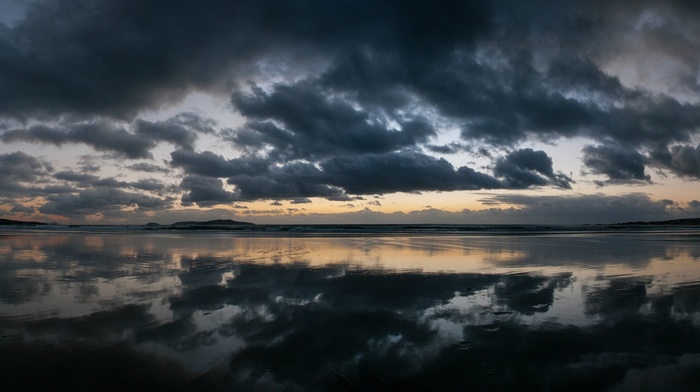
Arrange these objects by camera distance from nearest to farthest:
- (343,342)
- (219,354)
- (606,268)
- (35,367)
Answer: (35,367)
(219,354)
(343,342)
(606,268)

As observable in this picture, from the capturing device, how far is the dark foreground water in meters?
5.06

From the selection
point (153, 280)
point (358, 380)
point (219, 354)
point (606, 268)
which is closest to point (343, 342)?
point (358, 380)

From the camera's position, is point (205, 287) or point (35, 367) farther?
point (205, 287)

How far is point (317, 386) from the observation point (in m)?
4.83

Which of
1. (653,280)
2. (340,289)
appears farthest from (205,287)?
(653,280)

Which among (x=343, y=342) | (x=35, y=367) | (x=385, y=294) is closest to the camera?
(x=35, y=367)

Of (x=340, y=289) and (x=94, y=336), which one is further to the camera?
(x=340, y=289)

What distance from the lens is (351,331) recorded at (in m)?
7.12

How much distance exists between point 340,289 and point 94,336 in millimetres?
5950

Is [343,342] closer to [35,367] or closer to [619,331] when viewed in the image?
[35,367]

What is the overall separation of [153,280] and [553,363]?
446 inches

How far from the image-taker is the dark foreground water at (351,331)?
5059mm

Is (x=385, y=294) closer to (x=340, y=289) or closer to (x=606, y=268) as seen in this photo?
(x=340, y=289)

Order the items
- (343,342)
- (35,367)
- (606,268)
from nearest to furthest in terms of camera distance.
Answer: (35,367), (343,342), (606,268)
